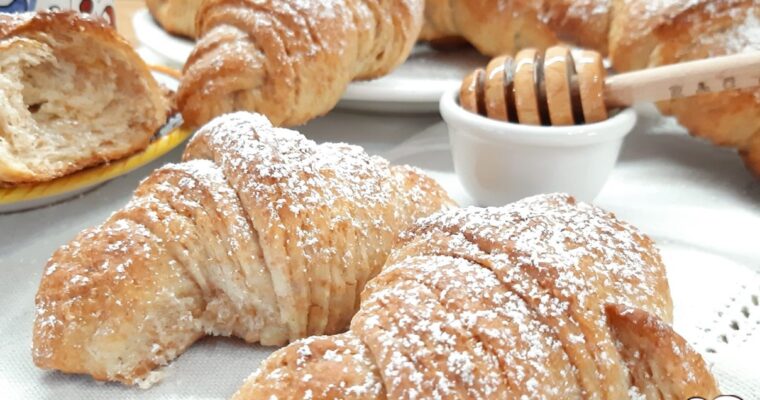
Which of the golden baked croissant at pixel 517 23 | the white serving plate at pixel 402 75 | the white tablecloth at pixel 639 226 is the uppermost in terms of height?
the golden baked croissant at pixel 517 23

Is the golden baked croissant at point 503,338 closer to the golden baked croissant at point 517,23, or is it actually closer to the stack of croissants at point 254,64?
the stack of croissants at point 254,64

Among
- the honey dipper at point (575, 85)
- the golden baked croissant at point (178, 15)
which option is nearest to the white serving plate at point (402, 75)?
the golden baked croissant at point (178, 15)

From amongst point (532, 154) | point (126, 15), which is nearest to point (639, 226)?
point (532, 154)

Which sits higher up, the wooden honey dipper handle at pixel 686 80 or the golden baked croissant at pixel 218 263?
the wooden honey dipper handle at pixel 686 80

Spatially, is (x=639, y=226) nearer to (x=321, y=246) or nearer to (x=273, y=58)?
(x=321, y=246)

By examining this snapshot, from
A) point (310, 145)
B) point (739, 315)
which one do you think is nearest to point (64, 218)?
point (310, 145)

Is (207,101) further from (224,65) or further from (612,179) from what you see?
(612,179)
